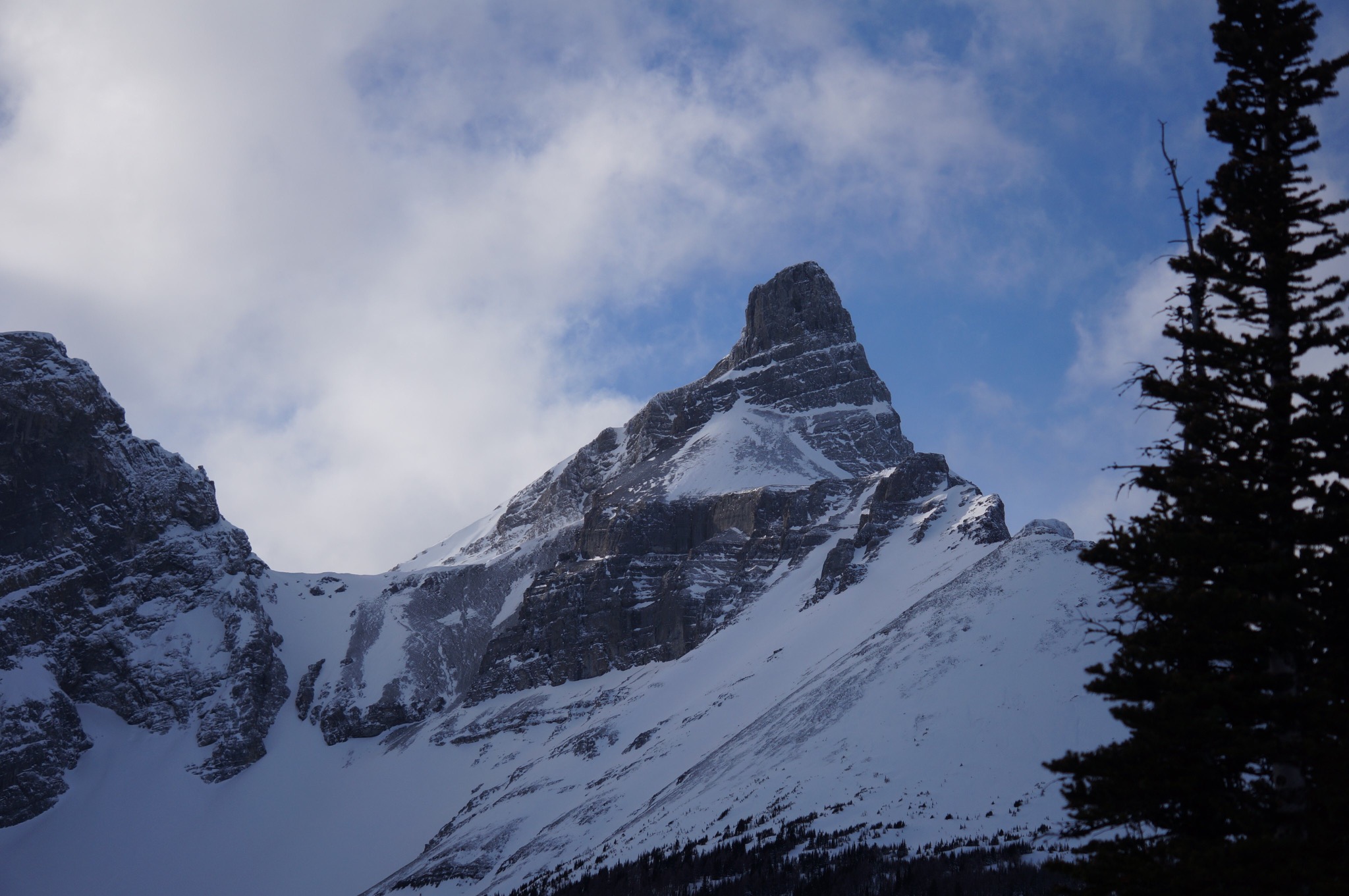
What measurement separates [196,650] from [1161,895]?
161273mm

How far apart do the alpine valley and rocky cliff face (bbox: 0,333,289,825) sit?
444 millimetres

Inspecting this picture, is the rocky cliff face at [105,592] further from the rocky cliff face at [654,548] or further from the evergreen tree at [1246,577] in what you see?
the evergreen tree at [1246,577]

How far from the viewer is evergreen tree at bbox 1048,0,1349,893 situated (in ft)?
51.3

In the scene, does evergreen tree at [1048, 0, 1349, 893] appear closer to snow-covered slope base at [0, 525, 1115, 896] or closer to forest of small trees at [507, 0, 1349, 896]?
forest of small trees at [507, 0, 1349, 896]

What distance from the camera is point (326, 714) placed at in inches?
6068

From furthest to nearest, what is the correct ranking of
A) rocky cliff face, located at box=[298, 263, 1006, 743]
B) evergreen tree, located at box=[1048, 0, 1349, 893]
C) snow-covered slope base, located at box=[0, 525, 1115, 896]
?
rocky cliff face, located at box=[298, 263, 1006, 743]
snow-covered slope base, located at box=[0, 525, 1115, 896]
evergreen tree, located at box=[1048, 0, 1349, 893]

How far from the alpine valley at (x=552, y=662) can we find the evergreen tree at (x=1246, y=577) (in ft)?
94.5

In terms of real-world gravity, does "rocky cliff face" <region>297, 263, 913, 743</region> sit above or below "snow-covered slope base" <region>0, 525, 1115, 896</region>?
above

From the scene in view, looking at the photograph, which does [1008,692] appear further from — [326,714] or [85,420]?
[85,420]

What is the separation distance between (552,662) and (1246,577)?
132058 mm

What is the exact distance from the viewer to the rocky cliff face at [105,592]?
→ 144 metres

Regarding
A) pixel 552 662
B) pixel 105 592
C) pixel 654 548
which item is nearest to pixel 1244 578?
pixel 552 662

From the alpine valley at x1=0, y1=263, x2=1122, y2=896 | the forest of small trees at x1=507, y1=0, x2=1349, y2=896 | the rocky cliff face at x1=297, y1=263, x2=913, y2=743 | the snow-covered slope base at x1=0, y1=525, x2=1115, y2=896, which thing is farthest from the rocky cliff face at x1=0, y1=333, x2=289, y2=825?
the forest of small trees at x1=507, y1=0, x2=1349, y2=896

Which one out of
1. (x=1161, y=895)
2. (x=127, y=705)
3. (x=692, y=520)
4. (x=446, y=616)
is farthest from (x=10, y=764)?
(x=1161, y=895)
